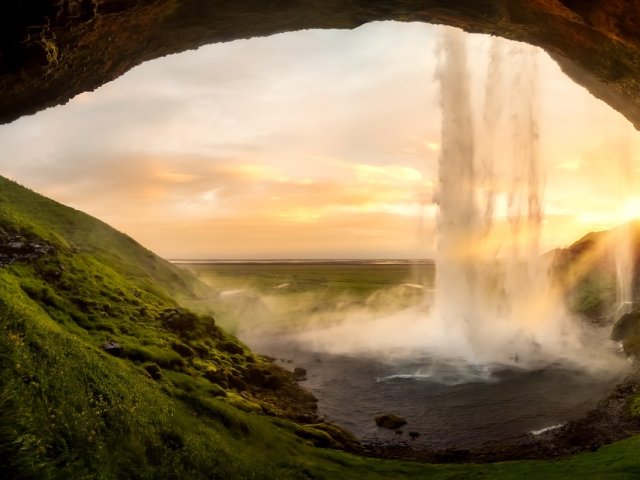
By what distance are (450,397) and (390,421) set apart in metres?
11.7

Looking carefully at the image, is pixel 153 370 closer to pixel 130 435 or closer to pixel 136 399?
pixel 136 399

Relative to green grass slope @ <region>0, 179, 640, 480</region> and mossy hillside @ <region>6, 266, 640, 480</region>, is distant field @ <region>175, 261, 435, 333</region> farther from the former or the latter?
mossy hillside @ <region>6, 266, 640, 480</region>

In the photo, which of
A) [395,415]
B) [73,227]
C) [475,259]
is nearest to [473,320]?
[475,259]

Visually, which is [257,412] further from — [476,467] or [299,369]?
[299,369]

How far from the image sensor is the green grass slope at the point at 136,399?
20.5 meters

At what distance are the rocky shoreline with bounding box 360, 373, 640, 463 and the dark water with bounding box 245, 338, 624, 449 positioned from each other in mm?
1574

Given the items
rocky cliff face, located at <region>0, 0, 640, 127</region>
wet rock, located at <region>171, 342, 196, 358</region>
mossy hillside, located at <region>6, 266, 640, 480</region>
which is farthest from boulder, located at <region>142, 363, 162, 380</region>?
rocky cliff face, located at <region>0, 0, 640, 127</region>

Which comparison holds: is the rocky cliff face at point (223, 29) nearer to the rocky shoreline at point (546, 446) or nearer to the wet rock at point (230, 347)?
the rocky shoreline at point (546, 446)

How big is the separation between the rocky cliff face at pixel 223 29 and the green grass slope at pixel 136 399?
44.1ft

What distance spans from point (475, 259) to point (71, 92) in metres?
85.1

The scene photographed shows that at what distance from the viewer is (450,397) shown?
176 ft

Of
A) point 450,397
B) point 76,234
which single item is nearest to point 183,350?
point 450,397

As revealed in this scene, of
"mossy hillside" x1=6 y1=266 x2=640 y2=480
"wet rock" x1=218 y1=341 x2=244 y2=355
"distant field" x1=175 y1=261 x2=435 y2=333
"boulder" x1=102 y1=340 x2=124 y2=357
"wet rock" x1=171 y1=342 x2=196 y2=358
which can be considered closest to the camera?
"mossy hillside" x1=6 y1=266 x2=640 y2=480

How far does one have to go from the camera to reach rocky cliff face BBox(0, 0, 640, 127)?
17.3 m
